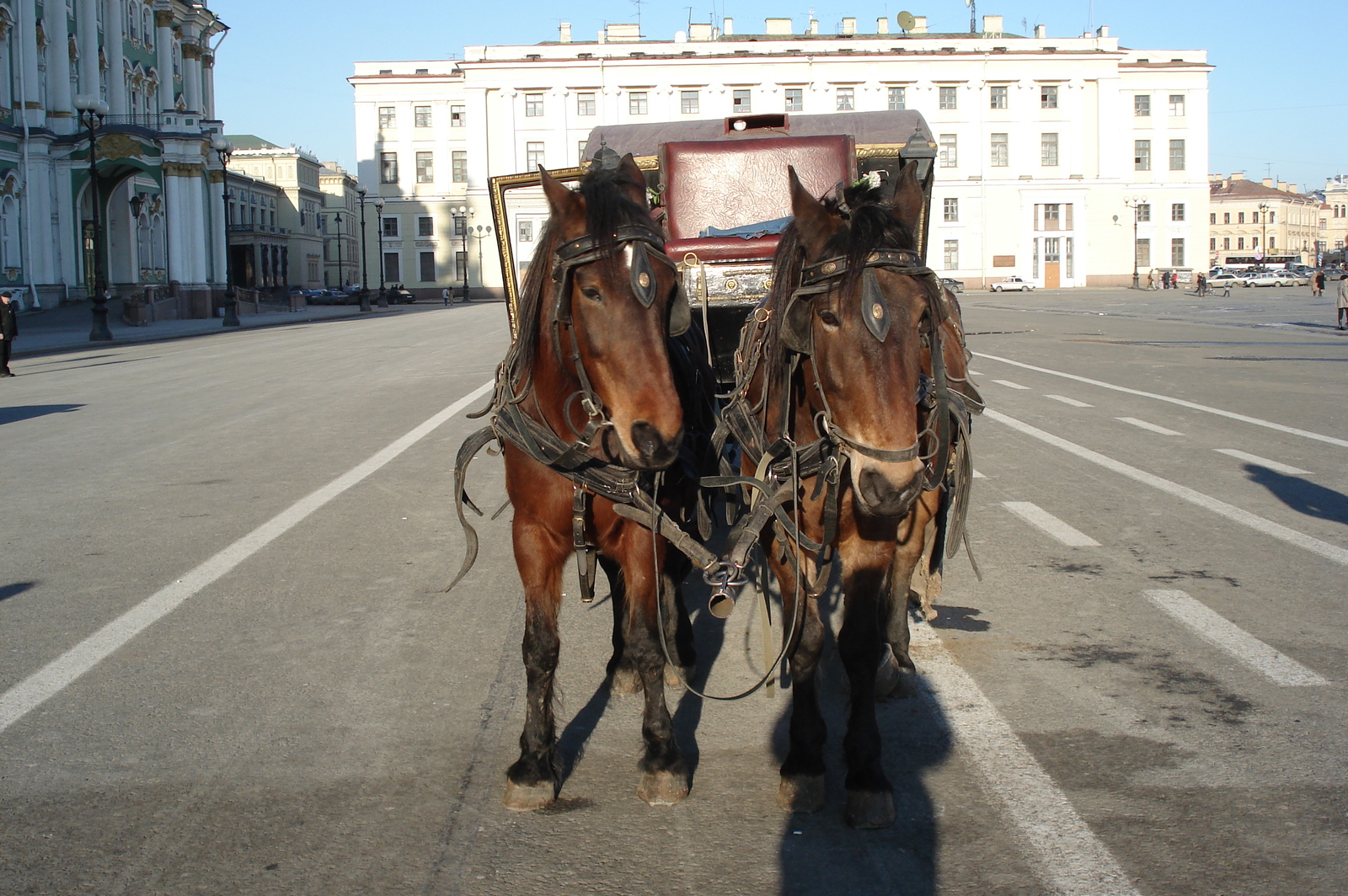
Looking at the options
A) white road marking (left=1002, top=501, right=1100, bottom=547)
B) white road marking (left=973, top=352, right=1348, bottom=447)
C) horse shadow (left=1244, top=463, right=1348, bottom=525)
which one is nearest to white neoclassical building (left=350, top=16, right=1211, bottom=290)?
white road marking (left=973, top=352, right=1348, bottom=447)

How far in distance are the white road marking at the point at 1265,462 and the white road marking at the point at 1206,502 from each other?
1172mm

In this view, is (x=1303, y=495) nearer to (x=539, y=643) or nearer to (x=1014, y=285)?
(x=539, y=643)

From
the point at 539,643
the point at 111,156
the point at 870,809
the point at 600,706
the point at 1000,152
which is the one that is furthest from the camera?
the point at 1000,152

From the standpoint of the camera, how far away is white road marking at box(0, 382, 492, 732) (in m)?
5.31

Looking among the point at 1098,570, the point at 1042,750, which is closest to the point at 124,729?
the point at 1042,750

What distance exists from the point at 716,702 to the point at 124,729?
245 centimetres

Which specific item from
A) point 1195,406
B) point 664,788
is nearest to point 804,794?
point 664,788

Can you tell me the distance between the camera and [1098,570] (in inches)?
285

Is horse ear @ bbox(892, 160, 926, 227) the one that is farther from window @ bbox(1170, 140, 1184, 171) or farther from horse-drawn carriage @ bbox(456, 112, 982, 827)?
window @ bbox(1170, 140, 1184, 171)

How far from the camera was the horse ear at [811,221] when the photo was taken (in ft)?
12.7

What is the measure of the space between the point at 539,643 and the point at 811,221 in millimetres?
1737

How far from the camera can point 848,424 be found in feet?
12.0

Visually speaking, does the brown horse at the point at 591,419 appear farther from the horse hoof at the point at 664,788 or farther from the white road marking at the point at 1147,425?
the white road marking at the point at 1147,425

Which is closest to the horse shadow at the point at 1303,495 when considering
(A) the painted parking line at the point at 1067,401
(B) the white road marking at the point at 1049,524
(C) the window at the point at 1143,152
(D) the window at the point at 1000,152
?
(B) the white road marking at the point at 1049,524
